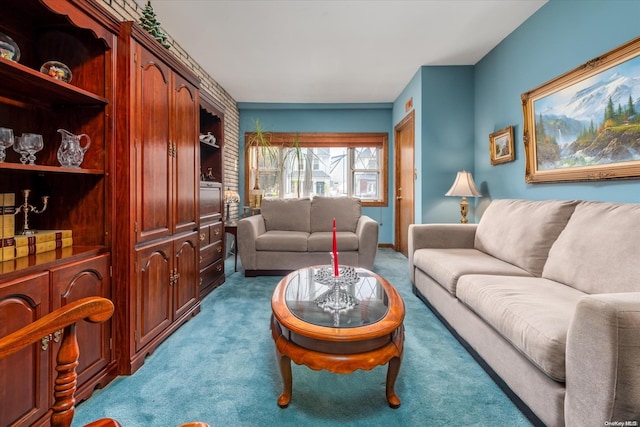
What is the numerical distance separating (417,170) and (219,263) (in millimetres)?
2637

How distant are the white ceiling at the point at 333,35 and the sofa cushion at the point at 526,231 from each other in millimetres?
1689

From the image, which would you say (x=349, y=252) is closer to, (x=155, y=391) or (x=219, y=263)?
(x=219, y=263)

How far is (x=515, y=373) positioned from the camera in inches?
52.2

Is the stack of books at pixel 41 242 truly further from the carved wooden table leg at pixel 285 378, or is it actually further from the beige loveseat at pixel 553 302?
the beige loveseat at pixel 553 302

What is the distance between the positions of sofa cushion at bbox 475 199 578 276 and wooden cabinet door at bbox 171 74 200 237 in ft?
7.73

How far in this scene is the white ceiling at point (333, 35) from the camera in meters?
2.50

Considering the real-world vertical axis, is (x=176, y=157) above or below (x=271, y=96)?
below

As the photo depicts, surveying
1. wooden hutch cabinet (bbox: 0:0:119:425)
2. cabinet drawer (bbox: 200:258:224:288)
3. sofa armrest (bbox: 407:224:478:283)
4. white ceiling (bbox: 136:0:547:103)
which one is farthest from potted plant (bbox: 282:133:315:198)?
wooden hutch cabinet (bbox: 0:0:119:425)

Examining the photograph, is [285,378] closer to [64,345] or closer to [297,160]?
[64,345]

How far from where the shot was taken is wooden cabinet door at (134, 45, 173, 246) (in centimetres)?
166

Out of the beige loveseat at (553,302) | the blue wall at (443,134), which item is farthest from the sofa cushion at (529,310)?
the blue wall at (443,134)

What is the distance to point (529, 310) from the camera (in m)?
1.28

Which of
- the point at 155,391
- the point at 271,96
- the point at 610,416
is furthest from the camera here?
the point at 271,96

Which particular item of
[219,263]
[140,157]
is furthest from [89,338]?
[219,263]
